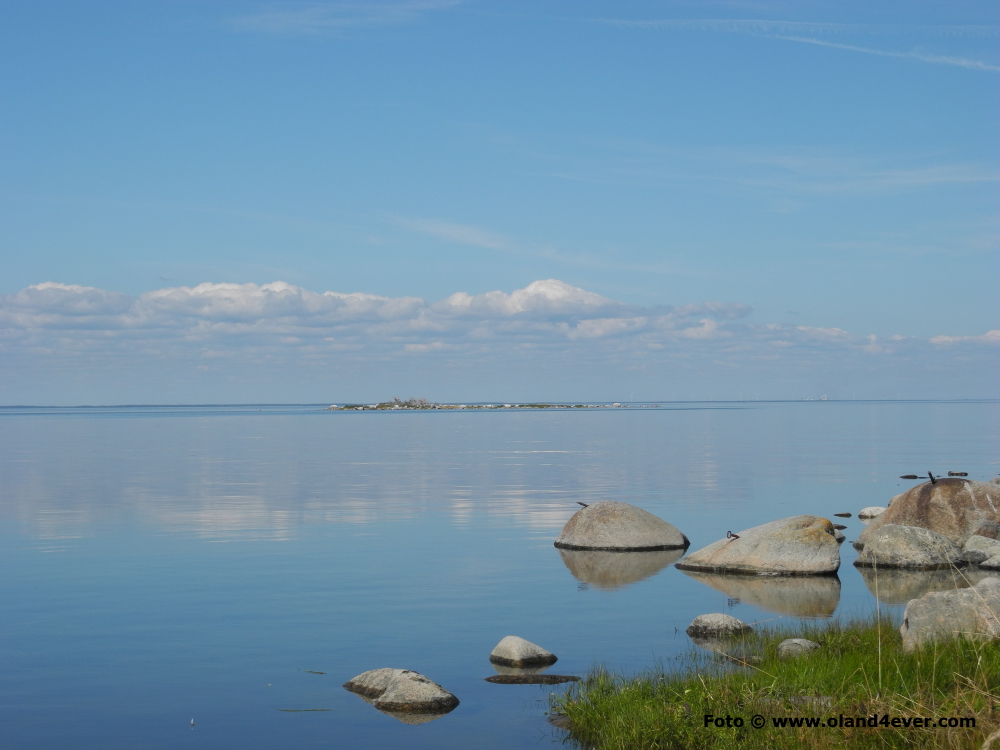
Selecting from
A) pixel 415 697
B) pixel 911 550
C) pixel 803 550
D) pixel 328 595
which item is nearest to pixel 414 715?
pixel 415 697

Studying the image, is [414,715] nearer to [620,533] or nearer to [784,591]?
[784,591]

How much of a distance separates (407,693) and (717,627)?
18.0 feet

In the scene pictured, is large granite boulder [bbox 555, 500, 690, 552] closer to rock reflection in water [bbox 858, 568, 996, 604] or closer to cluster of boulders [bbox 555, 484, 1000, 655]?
cluster of boulders [bbox 555, 484, 1000, 655]

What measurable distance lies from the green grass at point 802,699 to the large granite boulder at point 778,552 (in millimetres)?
8467

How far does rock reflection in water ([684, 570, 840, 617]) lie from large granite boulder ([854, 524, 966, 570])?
182cm

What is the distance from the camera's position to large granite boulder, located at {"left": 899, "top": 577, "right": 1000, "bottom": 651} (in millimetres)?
11562

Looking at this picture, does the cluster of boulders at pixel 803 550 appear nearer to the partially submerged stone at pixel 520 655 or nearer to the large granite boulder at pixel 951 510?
the large granite boulder at pixel 951 510

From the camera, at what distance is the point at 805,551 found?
2098 cm

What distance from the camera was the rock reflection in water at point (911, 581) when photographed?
738 inches

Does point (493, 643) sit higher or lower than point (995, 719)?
lower

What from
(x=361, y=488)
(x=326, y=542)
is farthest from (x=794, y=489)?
(x=326, y=542)

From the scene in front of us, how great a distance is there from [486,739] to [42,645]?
7.71 metres

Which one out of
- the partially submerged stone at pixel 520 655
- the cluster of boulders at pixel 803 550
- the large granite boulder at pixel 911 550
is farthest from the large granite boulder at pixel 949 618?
the large granite boulder at pixel 911 550

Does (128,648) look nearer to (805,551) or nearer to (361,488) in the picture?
(805,551)
